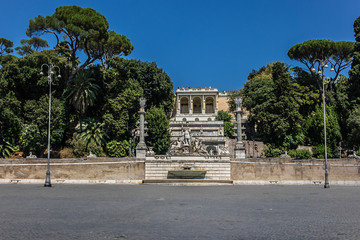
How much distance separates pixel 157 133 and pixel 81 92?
10.0 m

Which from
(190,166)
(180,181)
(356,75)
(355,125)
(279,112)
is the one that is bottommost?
(180,181)

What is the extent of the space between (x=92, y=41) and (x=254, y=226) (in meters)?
30.8

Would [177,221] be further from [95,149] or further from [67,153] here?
[67,153]

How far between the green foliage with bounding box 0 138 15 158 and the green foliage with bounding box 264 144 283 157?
26.0 metres

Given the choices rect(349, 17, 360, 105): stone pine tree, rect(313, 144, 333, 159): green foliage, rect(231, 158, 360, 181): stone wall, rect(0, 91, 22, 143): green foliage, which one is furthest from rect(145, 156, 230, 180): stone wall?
rect(349, 17, 360, 105): stone pine tree

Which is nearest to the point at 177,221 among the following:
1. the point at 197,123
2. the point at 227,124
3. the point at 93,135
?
the point at 93,135

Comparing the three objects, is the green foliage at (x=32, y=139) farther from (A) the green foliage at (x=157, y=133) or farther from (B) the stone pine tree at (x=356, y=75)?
(B) the stone pine tree at (x=356, y=75)

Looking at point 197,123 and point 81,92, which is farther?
point 197,123

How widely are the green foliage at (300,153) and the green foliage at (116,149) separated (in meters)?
17.5

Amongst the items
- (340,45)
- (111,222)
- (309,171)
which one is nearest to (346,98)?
(340,45)

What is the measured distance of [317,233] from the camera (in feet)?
27.4

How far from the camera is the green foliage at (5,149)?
32531mm

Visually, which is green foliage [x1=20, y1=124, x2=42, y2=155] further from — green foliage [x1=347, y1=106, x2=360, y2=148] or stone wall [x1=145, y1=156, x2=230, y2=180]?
green foliage [x1=347, y1=106, x2=360, y2=148]

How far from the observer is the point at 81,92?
35.7 meters
